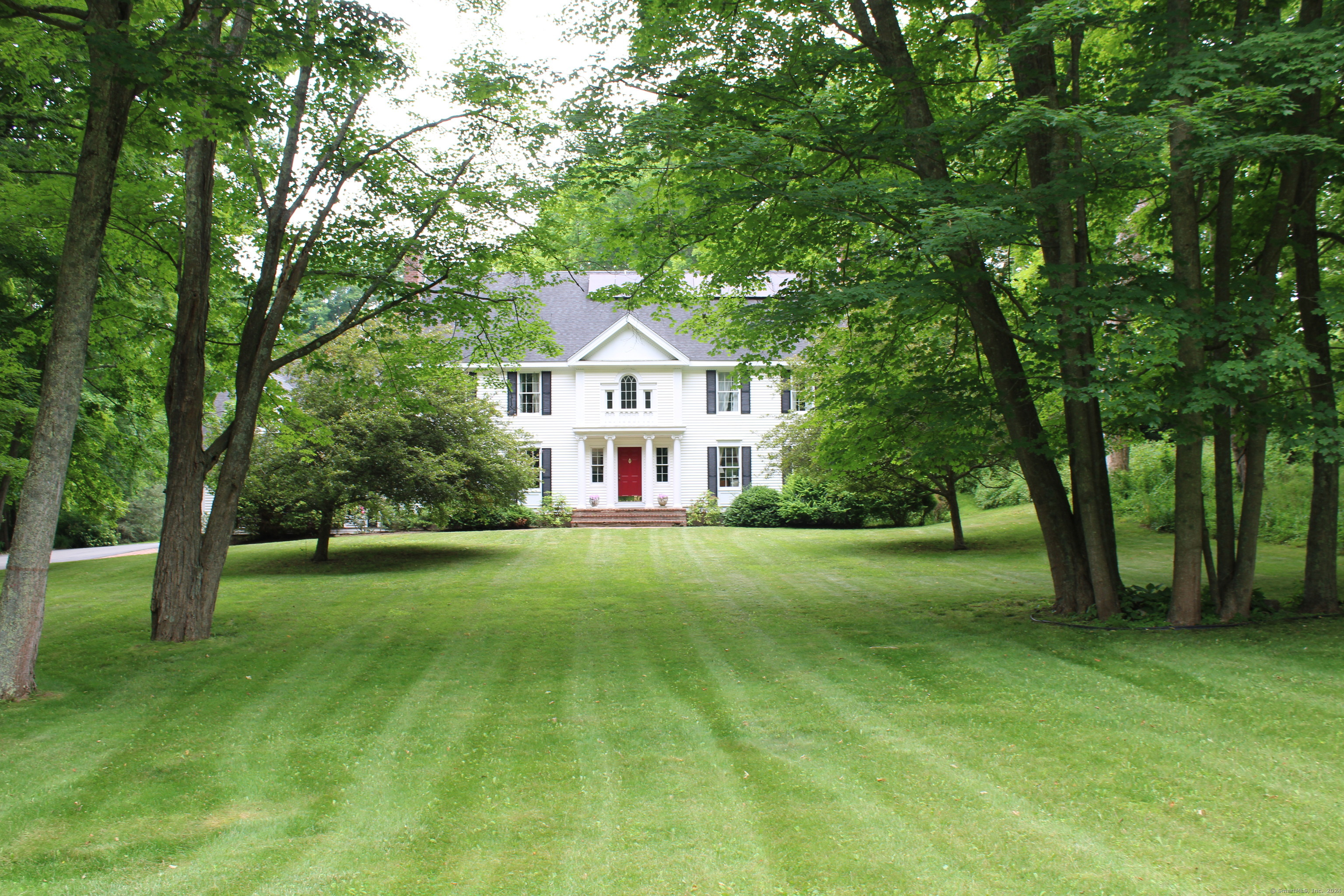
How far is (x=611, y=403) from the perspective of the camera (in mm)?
28125

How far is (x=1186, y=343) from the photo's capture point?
26.4ft

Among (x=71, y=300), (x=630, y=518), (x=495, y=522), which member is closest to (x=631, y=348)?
(x=630, y=518)

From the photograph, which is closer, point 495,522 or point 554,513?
point 495,522

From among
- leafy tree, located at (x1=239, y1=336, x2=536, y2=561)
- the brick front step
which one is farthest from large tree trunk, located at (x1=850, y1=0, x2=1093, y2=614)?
the brick front step

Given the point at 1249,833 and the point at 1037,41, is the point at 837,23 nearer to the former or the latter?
the point at 1037,41

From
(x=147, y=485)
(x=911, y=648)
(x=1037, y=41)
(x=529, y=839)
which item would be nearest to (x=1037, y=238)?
(x=1037, y=41)

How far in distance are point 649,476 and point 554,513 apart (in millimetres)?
3609

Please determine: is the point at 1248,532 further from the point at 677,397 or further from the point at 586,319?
the point at 586,319

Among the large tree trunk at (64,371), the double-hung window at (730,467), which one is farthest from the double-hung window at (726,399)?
the large tree trunk at (64,371)

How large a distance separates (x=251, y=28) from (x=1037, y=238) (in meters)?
9.24

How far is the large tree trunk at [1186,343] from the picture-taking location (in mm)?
7477

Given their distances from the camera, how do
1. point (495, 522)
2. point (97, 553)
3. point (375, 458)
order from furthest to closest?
point (495, 522), point (97, 553), point (375, 458)

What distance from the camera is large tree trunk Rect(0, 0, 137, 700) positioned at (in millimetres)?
6594

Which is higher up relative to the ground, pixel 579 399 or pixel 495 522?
pixel 579 399
